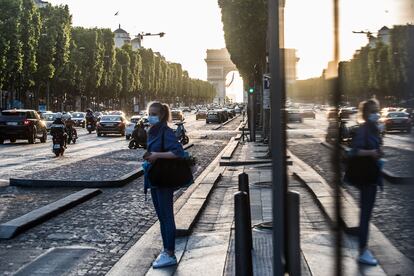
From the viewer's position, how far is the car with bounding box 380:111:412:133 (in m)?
1.75

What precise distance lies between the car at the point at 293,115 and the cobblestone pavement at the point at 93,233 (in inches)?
173

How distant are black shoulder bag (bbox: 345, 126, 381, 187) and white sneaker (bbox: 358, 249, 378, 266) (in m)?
0.19

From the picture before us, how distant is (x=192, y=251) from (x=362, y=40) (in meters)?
5.73

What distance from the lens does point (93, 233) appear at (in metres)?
8.86

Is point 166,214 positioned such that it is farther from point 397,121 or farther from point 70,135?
point 70,135

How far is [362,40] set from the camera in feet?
6.56

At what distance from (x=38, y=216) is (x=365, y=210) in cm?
807

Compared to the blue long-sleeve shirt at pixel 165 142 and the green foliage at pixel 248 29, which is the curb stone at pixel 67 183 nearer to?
the blue long-sleeve shirt at pixel 165 142

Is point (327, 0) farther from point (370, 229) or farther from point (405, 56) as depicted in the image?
point (370, 229)

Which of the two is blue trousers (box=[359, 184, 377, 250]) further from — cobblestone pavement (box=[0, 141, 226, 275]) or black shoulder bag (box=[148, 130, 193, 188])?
cobblestone pavement (box=[0, 141, 226, 275])

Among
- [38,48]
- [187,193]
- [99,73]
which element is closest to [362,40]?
[187,193]

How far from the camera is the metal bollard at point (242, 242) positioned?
521cm

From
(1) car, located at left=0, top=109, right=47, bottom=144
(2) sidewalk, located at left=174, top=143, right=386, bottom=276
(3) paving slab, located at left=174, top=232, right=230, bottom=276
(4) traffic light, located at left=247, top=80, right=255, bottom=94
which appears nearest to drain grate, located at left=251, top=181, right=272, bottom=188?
(2) sidewalk, located at left=174, top=143, right=386, bottom=276

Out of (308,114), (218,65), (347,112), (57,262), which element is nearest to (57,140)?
(57,262)
